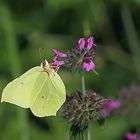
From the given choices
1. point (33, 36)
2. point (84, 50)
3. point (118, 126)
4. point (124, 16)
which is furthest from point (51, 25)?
point (84, 50)

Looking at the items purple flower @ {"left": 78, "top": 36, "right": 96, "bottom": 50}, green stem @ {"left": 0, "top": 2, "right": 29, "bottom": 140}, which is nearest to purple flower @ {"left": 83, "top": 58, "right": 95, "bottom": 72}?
purple flower @ {"left": 78, "top": 36, "right": 96, "bottom": 50}

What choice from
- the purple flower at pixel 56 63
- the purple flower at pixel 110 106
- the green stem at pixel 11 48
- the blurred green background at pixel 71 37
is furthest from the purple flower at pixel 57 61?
the blurred green background at pixel 71 37

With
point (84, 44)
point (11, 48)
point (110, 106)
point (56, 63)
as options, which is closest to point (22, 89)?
point (56, 63)

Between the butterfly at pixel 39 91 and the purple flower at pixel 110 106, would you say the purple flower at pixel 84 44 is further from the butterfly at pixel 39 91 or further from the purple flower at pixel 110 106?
the purple flower at pixel 110 106

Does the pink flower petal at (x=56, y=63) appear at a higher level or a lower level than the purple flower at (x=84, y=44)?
lower

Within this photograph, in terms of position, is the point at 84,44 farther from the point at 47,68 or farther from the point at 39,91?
the point at 39,91
